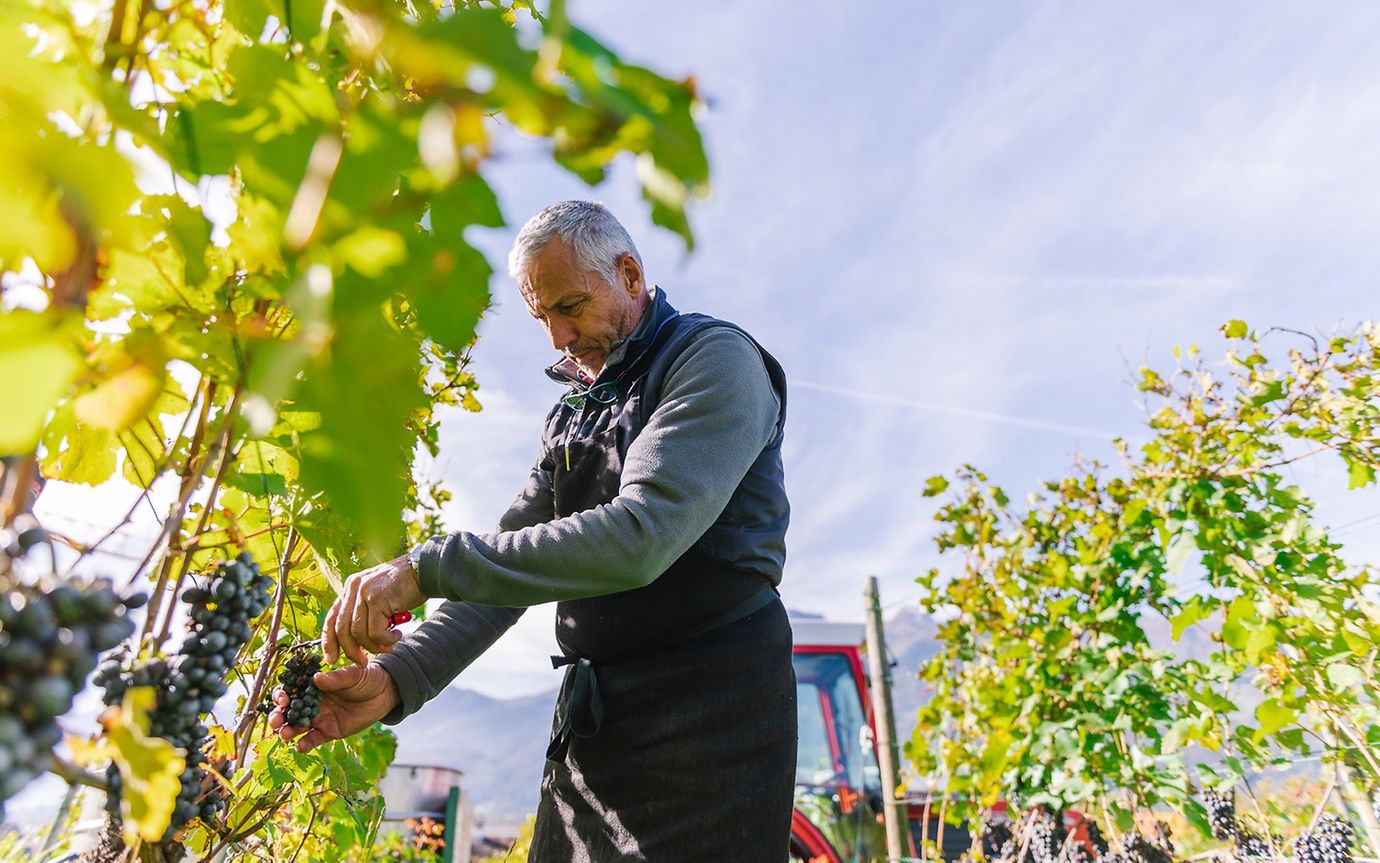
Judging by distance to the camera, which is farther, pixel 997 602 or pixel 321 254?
pixel 997 602

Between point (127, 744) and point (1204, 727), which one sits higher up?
point (1204, 727)

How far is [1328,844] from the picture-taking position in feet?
13.8

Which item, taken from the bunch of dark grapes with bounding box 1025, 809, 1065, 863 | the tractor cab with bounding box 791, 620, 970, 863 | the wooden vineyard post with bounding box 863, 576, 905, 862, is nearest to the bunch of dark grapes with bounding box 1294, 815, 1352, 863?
the bunch of dark grapes with bounding box 1025, 809, 1065, 863

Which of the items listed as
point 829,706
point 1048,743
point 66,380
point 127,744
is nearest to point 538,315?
point 127,744

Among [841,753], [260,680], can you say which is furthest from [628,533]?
[841,753]

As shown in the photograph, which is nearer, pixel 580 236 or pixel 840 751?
pixel 580 236

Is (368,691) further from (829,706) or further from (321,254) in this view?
(829,706)

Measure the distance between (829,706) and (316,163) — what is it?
836 cm

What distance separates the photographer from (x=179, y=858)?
936mm

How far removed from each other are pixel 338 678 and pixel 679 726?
2.16ft

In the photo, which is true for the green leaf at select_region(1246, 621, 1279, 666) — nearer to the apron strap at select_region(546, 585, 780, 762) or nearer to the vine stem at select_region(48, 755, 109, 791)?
the apron strap at select_region(546, 585, 780, 762)

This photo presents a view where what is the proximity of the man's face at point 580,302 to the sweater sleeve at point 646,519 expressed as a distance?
1.21 feet

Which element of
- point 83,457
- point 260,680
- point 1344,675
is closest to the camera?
point 83,457

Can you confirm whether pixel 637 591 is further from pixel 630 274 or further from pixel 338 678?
pixel 630 274
